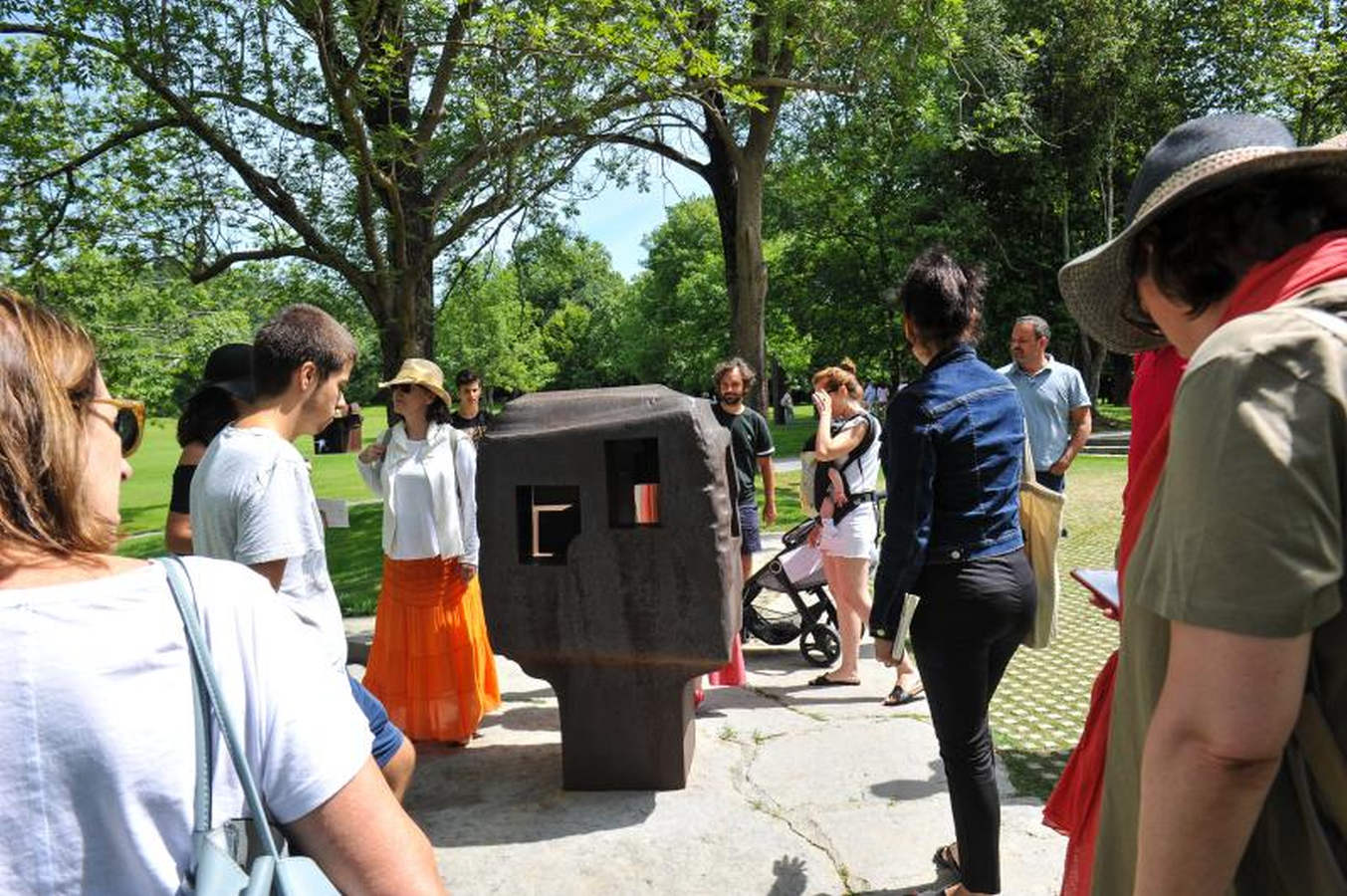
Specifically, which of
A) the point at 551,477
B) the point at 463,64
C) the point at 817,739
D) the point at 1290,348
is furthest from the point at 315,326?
the point at 463,64

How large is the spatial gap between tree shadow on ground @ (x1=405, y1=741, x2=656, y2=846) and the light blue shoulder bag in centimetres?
287

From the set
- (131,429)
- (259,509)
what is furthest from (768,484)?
(131,429)

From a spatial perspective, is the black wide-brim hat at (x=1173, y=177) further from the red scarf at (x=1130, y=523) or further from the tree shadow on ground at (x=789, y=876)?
the tree shadow on ground at (x=789, y=876)

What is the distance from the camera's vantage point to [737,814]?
3.96m

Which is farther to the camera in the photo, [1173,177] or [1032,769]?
[1032,769]

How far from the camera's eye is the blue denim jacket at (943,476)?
2.87 m

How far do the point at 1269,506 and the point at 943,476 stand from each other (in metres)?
1.90

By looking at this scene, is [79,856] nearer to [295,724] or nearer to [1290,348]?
[295,724]

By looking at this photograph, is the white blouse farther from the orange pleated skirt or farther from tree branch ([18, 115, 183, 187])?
tree branch ([18, 115, 183, 187])

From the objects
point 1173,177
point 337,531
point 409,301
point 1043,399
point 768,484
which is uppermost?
point 409,301

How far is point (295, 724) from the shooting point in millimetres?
1199

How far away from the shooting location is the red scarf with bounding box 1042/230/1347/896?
1.17 meters

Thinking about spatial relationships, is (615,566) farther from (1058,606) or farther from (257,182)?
(257,182)

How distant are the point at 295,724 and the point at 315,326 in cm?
212
